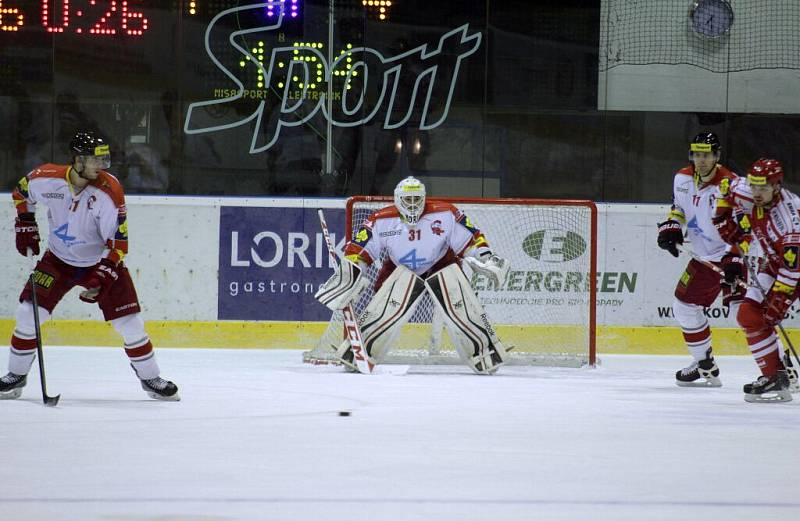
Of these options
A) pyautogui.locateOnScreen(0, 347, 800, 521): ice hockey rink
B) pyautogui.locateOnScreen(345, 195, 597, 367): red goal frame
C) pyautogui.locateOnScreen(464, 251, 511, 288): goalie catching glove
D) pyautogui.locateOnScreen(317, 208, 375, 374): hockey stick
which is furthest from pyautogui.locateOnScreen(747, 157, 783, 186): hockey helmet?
pyautogui.locateOnScreen(317, 208, 375, 374): hockey stick

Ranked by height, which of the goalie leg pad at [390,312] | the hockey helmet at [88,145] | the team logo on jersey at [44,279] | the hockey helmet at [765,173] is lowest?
the goalie leg pad at [390,312]

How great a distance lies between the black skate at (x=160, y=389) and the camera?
5.44 m

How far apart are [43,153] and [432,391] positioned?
3.98 m

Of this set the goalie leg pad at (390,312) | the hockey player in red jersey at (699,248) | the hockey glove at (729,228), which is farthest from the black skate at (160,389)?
the hockey glove at (729,228)

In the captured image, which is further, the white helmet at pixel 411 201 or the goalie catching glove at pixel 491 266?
the white helmet at pixel 411 201

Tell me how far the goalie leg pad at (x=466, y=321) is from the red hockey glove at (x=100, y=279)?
2.38 m

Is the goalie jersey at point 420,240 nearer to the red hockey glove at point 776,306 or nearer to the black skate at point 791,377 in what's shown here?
the black skate at point 791,377

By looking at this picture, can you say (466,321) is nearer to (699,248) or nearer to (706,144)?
(699,248)

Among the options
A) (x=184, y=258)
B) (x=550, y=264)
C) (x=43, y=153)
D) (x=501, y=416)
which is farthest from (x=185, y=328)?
(x=501, y=416)

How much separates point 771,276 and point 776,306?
255mm

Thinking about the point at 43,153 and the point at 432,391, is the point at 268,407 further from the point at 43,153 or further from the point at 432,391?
the point at 43,153

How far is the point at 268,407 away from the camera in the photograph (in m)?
5.32

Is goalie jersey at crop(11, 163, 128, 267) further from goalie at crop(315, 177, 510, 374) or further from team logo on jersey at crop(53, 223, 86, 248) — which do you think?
goalie at crop(315, 177, 510, 374)

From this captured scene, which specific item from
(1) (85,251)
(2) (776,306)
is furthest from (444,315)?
(1) (85,251)
